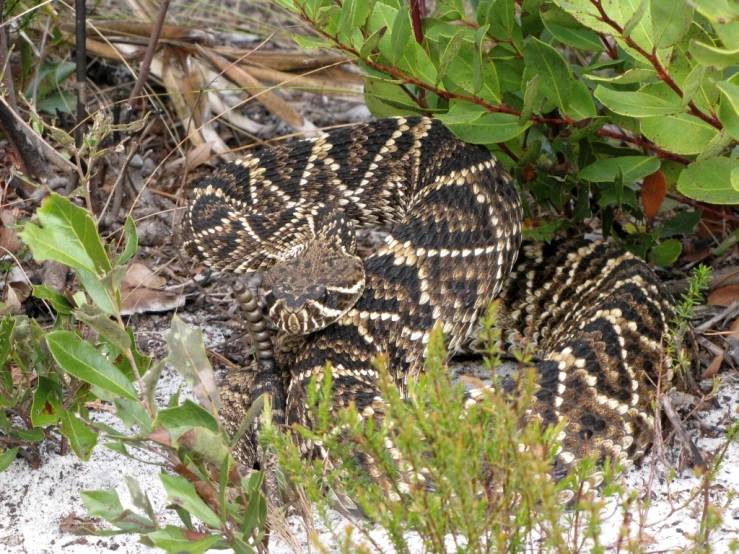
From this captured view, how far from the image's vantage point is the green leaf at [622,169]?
405 centimetres

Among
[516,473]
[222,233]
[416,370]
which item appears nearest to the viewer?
[516,473]

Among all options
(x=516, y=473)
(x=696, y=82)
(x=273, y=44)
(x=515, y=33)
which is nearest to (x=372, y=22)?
(x=515, y=33)

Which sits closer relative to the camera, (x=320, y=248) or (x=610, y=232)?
(x=320, y=248)

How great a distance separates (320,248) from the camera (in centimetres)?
416

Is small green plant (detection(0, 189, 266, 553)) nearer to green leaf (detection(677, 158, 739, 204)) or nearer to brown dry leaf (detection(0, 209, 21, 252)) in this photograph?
brown dry leaf (detection(0, 209, 21, 252))

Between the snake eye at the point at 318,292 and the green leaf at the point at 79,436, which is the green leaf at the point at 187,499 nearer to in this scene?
the green leaf at the point at 79,436

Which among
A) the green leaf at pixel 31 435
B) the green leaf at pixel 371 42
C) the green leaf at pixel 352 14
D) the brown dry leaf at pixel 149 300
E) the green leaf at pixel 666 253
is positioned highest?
the green leaf at pixel 352 14

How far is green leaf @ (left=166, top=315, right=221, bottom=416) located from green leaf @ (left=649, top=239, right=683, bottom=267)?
257 cm

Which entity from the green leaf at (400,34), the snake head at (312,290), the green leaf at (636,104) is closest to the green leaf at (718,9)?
the green leaf at (636,104)

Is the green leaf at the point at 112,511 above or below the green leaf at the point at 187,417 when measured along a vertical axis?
below

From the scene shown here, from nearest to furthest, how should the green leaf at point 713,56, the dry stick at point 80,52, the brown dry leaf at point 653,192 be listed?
the green leaf at point 713,56, the brown dry leaf at point 653,192, the dry stick at point 80,52

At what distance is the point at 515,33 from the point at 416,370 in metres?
1.61

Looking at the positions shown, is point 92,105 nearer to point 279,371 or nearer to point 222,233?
point 222,233

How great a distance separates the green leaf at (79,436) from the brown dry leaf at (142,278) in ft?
5.11
